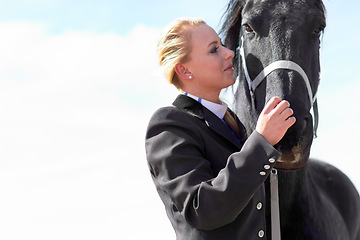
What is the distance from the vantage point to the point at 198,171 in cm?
248

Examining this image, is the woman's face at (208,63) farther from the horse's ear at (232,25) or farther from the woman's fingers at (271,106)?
the horse's ear at (232,25)

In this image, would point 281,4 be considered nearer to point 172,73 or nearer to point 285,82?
point 285,82

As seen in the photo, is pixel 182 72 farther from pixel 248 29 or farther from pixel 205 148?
pixel 248 29

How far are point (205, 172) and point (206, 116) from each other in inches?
14.9

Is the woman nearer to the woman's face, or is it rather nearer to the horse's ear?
the woman's face

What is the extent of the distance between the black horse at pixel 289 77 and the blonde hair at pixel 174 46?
56cm

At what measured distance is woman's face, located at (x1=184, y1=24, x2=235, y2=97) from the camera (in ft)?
9.36

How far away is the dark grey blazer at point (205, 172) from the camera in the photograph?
2361 millimetres

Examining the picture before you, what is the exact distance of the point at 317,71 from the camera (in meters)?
3.43

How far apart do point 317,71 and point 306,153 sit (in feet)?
2.62

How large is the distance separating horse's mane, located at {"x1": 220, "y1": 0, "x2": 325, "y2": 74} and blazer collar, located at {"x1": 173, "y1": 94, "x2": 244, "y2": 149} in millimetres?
1148

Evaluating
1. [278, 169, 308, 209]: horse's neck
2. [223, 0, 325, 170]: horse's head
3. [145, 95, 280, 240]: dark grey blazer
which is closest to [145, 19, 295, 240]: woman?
[145, 95, 280, 240]: dark grey blazer

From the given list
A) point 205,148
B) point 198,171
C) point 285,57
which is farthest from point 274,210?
point 285,57

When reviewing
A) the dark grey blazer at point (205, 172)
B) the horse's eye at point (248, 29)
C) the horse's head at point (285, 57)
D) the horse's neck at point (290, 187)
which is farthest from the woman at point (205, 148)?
the horse's neck at point (290, 187)
